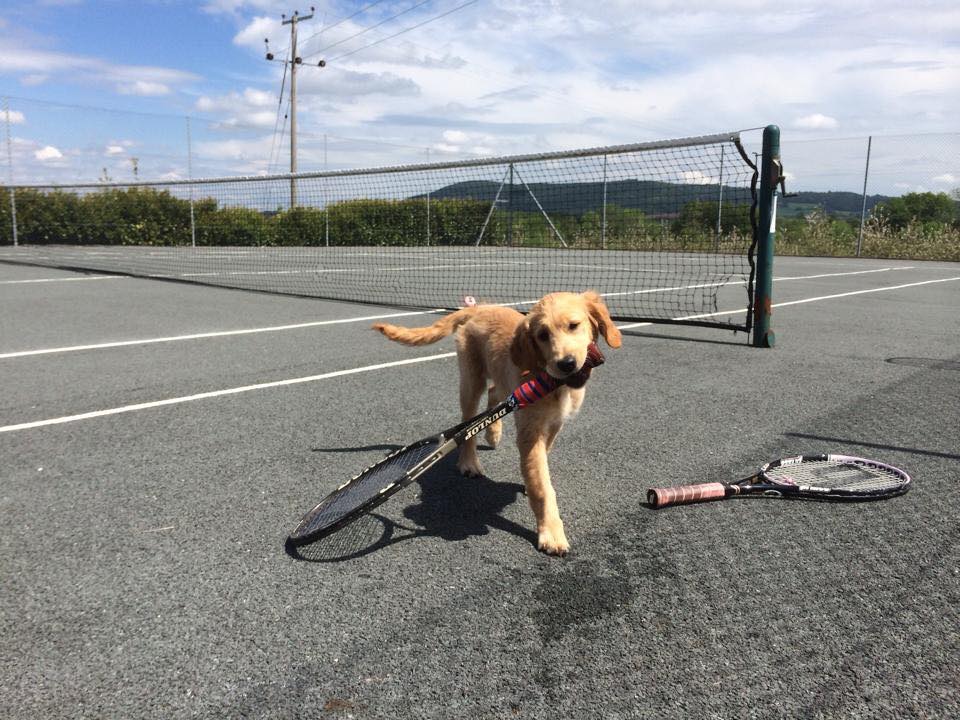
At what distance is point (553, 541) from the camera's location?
10.2 feet

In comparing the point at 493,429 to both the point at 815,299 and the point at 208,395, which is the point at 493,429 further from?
the point at 815,299

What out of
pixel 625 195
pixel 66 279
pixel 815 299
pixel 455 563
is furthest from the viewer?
pixel 66 279

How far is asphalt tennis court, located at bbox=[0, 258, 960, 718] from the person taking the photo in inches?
86.1

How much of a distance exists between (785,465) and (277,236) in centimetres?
2489

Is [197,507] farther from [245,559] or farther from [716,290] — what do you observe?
[716,290]

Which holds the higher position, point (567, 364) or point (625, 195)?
point (625, 195)

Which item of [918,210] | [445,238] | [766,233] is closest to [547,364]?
[766,233]

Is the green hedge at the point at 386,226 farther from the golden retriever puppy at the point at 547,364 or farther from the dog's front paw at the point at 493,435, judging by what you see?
the golden retriever puppy at the point at 547,364

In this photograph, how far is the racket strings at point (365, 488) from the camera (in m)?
2.96

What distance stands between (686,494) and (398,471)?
4.48 feet

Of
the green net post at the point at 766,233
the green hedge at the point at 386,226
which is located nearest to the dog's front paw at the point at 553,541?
the green net post at the point at 766,233

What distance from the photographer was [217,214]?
94.1ft

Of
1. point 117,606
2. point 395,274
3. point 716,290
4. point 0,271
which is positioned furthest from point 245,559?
point 0,271

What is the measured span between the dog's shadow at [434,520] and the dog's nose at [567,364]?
78 cm
